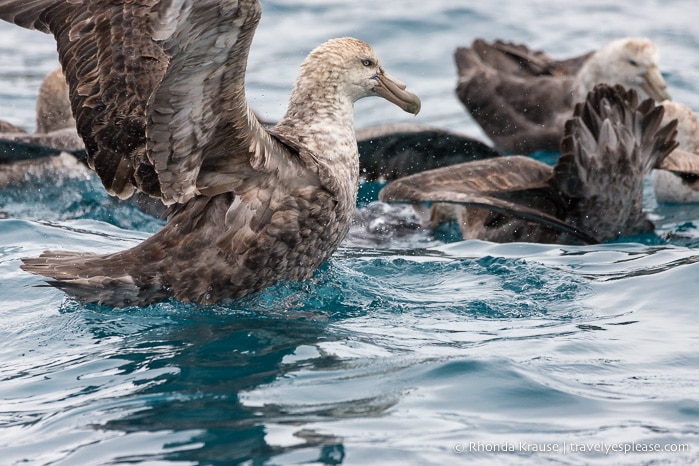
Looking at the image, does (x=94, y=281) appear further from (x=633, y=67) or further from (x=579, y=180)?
(x=633, y=67)

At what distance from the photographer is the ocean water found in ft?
13.0

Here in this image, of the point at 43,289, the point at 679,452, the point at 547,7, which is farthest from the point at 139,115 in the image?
the point at 547,7

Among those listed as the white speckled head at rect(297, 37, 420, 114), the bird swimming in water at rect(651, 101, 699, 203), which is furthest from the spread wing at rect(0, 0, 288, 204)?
the bird swimming in water at rect(651, 101, 699, 203)

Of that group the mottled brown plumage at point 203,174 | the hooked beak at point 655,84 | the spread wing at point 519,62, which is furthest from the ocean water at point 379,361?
the spread wing at point 519,62

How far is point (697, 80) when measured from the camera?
13.4 metres

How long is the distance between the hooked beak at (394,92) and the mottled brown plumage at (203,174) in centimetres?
16

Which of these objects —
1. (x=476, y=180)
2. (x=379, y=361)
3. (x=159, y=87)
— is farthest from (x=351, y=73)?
(x=379, y=361)

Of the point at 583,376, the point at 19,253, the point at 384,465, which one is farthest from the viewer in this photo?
the point at 19,253

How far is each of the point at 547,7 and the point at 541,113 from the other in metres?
7.13

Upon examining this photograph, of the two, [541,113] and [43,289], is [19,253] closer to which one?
[43,289]

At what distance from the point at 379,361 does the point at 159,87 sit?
147cm

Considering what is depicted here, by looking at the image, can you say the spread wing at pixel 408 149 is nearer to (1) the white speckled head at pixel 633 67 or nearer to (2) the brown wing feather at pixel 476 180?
(2) the brown wing feather at pixel 476 180

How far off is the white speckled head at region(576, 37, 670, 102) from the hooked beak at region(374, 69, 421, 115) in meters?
4.24

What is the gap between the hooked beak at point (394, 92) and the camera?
5781 mm
